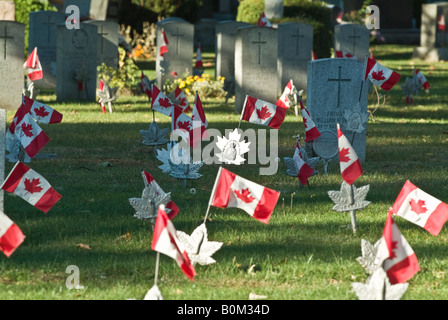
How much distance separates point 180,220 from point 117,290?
180 cm

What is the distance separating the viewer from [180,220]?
7.20 m

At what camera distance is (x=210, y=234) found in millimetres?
6836

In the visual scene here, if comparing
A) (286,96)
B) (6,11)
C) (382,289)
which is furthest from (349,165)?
(6,11)

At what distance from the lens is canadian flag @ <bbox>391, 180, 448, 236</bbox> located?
18.7ft

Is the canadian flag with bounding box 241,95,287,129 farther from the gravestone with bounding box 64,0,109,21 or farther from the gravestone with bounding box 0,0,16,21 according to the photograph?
the gravestone with bounding box 64,0,109,21

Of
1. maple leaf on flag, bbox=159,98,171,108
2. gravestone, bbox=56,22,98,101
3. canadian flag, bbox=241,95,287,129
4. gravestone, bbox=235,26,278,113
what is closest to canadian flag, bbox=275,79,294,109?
gravestone, bbox=235,26,278,113

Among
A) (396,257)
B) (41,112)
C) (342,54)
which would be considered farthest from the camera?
(342,54)

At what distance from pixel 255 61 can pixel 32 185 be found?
371 inches

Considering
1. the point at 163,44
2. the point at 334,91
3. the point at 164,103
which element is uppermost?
the point at 163,44

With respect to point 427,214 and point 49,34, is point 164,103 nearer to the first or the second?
point 427,214

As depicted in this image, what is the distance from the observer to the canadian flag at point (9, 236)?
5.45m

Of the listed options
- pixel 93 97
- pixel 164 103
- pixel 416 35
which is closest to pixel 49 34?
pixel 93 97

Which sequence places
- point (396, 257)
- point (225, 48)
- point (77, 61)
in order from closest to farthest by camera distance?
1. point (396, 257)
2. point (77, 61)
3. point (225, 48)

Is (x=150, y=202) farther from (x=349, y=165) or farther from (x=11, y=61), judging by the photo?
(x=11, y=61)
